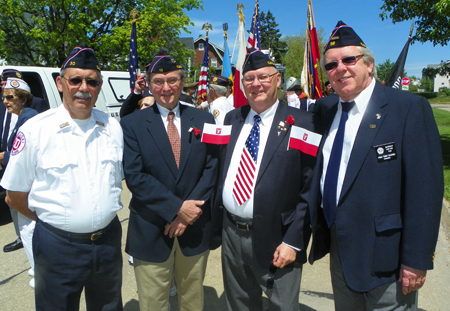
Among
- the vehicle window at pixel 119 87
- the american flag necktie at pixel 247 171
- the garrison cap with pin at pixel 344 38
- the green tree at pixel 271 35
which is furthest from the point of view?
the green tree at pixel 271 35

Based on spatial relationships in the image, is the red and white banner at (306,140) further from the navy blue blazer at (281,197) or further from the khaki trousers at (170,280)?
the khaki trousers at (170,280)

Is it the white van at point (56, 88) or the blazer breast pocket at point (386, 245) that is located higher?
the white van at point (56, 88)

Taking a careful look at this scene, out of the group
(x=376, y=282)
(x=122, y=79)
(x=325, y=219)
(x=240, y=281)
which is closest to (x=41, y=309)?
(x=240, y=281)

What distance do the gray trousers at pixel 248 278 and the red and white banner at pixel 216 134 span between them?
23.5 inches

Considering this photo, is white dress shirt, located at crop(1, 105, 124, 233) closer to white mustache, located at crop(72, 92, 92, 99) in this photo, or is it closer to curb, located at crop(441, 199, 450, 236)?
white mustache, located at crop(72, 92, 92, 99)

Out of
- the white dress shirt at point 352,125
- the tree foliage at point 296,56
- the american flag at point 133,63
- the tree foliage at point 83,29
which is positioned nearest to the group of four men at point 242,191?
the white dress shirt at point 352,125

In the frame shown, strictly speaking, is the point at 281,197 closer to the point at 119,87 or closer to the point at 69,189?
the point at 69,189

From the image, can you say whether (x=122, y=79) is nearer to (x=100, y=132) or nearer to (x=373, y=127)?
(x=100, y=132)

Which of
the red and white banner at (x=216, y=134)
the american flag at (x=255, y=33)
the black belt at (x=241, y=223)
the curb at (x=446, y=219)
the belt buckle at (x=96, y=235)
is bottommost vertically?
the curb at (x=446, y=219)

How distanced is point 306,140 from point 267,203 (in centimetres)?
50

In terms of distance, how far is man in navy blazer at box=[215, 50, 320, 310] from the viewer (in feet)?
7.28

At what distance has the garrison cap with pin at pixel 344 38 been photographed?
79.2 inches

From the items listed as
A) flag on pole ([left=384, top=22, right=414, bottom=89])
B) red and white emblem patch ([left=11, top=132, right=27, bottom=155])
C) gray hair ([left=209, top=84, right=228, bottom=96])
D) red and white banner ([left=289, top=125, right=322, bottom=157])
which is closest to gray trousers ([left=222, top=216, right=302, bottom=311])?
red and white banner ([left=289, top=125, right=322, bottom=157])

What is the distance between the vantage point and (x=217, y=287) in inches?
138
